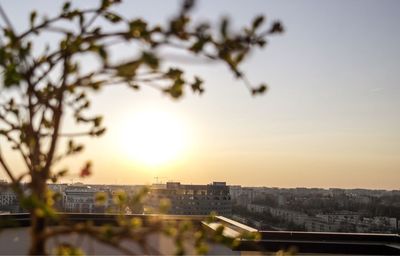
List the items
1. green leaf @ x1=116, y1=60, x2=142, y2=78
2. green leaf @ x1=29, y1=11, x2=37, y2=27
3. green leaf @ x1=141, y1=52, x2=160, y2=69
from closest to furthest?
green leaf @ x1=141, y1=52, x2=160, y2=69 → green leaf @ x1=116, y1=60, x2=142, y2=78 → green leaf @ x1=29, y1=11, x2=37, y2=27

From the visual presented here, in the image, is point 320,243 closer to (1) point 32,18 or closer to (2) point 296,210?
(1) point 32,18

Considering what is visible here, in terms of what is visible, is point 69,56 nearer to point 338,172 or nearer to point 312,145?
point 312,145

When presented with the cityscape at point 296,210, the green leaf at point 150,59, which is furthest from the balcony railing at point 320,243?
the cityscape at point 296,210

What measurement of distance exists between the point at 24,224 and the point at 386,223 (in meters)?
74.5

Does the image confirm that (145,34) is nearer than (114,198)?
Yes

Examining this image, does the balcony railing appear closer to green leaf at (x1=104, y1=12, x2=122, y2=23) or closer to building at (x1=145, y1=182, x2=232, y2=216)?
green leaf at (x1=104, y1=12, x2=122, y2=23)

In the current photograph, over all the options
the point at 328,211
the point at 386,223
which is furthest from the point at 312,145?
the point at 386,223

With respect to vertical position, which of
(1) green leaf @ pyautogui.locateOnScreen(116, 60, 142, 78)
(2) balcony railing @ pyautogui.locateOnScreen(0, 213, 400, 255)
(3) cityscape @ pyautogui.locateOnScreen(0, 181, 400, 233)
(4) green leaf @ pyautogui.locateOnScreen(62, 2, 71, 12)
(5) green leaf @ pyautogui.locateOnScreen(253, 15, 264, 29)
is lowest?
(3) cityscape @ pyautogui.locateOnScreen(0, 181, 400, 233)

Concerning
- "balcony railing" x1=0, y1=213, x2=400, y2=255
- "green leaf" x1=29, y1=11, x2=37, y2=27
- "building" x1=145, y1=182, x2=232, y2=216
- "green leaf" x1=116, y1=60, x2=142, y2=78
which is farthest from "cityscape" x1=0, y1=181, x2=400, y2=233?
"green leaf" x1=116, y1=60, x2=142, y2=78

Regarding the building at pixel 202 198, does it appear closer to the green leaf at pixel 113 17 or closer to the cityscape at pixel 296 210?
the cityscape at pixel 296 210

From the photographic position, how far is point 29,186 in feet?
4.35

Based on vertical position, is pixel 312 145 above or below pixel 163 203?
above

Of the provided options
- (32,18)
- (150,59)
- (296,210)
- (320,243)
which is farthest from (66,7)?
(296,210)

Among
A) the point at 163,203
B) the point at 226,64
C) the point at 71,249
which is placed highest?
the point at 226,64
